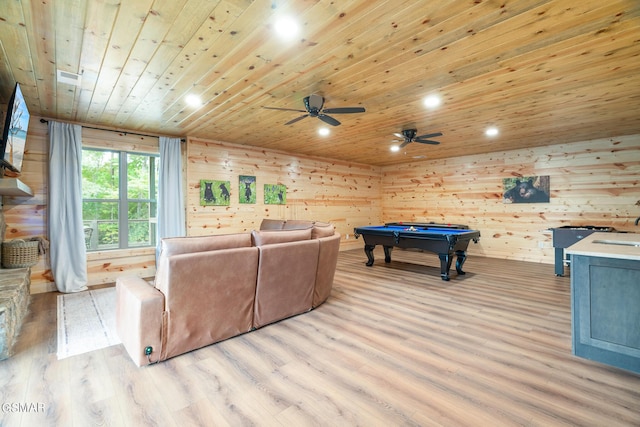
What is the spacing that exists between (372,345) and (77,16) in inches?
137

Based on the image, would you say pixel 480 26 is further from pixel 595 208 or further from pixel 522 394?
pixel 595 208

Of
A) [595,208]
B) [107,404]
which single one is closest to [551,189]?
[595,208]

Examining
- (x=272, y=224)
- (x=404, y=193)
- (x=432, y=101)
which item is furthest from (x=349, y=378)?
(x=404, y=193)

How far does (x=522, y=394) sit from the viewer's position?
1934 mm

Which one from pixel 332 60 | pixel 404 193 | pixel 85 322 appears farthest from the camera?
pixel 404 193

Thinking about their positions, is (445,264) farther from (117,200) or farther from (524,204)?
(117,200)

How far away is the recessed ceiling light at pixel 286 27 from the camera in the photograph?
2109 millimetres

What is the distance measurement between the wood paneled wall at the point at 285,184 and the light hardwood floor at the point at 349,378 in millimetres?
3009

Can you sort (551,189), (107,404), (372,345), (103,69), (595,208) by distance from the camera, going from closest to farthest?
(107,404), (372,345), (103,69), (595,208), (551,189)

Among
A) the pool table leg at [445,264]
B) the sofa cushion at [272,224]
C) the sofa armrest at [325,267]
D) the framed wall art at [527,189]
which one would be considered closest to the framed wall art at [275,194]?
the sofa cushion at [272,224]

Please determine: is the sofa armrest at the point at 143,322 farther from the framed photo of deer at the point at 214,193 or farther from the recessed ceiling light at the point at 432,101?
the recessed ceiling light at the point at 432,101

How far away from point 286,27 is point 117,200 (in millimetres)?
4594

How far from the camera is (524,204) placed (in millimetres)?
6707

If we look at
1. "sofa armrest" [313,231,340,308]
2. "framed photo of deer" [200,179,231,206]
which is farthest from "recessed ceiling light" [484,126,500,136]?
"framed photo of deer" [200,179,231,206]
